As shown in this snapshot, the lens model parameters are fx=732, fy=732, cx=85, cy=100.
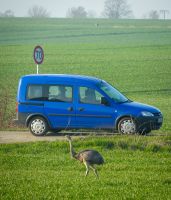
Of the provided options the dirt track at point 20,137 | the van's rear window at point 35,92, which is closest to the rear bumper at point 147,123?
the dirt track at point 20,137

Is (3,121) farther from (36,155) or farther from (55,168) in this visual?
(55,168)

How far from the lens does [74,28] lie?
328 feet

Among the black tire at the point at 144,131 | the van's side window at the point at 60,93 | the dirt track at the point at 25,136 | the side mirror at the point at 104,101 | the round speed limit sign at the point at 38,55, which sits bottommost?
the dirt track at the point at 25,136

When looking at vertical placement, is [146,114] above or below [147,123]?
above

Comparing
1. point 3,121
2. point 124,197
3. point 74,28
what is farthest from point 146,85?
point 74,28

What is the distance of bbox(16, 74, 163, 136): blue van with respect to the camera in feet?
69.6

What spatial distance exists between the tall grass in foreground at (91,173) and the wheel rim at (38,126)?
258cm

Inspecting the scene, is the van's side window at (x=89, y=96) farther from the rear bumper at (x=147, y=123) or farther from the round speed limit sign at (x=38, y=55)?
the round speed limit sign at (x=38, y=55)

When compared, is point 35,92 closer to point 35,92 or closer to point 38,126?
point 35,92

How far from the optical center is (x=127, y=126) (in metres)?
21.2

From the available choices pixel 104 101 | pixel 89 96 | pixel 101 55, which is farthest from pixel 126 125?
pixel 101 55

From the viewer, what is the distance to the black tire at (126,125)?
69.5ft

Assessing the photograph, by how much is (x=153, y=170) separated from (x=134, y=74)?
33.9 metres

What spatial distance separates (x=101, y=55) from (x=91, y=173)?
48.2 meters
